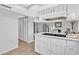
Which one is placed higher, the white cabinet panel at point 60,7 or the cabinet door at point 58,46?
the white cabinet panel at point 60,7

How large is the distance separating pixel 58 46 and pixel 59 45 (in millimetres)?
33

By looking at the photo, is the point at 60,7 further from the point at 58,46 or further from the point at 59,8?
the point at 58,46

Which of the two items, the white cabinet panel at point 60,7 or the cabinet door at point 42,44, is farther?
the cabinet door at point 42,44

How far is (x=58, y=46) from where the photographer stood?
1448mm

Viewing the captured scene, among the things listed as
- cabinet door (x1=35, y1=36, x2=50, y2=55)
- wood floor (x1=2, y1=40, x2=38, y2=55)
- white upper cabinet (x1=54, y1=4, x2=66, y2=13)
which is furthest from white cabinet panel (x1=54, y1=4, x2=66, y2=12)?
wood floor (x1=2, y1=40, x2=38, y2=55)

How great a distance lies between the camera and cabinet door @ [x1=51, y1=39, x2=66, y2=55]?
1.36 meters

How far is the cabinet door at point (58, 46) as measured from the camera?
1.36 metres

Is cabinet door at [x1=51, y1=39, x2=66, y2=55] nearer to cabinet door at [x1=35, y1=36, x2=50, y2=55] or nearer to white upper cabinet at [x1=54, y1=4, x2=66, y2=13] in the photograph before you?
cabinet door at [x1=35, y1=36, x2=50, y2=55]

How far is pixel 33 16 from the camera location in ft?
4.08

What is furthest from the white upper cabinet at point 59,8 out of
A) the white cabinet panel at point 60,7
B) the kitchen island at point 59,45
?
the kitchen island at point 59,45

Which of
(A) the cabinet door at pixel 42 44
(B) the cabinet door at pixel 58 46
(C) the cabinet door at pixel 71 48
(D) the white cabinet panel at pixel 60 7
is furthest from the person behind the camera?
(A) the cabinet door at pixel 42 44

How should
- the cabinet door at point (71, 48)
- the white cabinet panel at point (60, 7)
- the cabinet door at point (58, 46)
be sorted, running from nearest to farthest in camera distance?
the white cabinet panel at point (60, 7) < the cabinet door at point (71, 48) < the cabinet door at point (58, 46)

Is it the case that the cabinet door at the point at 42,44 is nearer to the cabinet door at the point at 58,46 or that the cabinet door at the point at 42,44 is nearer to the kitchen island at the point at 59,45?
the kitchen island at the point at 59,45
